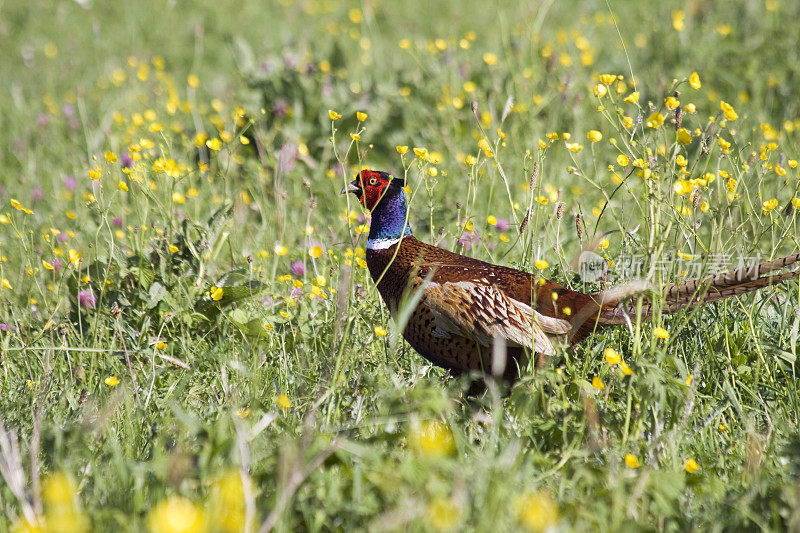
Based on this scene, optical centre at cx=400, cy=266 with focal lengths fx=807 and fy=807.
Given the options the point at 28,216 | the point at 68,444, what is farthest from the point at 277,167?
the point at 68,444

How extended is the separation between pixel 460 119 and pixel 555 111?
580 mm

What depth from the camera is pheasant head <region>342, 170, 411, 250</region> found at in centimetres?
299

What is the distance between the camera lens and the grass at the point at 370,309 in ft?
5.73

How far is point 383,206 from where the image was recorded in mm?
3021

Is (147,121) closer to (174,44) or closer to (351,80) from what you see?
(351,80)

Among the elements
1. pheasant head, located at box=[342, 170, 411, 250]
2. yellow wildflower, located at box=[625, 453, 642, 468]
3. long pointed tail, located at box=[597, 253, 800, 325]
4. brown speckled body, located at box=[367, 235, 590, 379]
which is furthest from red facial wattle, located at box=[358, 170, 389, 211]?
yellow wildflower, located at box=[625, 453, 642, 468]

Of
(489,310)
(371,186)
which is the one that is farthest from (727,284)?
(371,186)

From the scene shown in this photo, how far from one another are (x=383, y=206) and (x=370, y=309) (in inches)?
16.9

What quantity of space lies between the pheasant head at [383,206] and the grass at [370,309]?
154mm

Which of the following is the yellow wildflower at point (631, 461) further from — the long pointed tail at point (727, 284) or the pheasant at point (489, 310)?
the pheasant at point (489, 310)

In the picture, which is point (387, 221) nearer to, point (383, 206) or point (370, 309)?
point (383, 206)

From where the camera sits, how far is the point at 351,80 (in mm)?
5398

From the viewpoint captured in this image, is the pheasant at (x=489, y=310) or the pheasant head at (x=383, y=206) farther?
the pheasant head at (x=383, y=206)

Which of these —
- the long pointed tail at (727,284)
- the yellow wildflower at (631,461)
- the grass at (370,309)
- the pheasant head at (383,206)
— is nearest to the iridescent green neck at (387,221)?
the pheasant head at (383,206)
